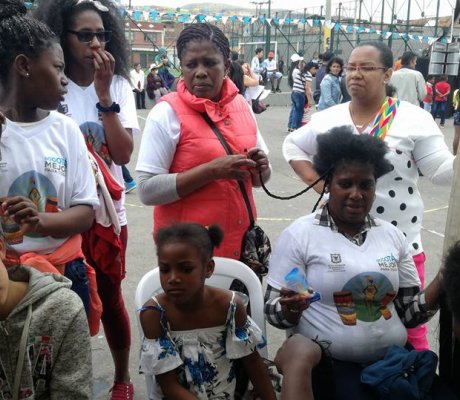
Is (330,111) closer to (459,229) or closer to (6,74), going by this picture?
(459,229)

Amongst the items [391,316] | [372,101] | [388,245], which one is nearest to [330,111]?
[372,101]

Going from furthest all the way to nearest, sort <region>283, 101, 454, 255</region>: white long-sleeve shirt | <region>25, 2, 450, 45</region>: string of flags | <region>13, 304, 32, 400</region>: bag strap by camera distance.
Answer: <region>25, 2, 450, 45</region>: string of flags, <region>283, 101, 454, 255</region>: white long-sleeve shirt, <region>13, 304, 32, 400</region>: bag strap

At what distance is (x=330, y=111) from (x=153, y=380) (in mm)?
1676

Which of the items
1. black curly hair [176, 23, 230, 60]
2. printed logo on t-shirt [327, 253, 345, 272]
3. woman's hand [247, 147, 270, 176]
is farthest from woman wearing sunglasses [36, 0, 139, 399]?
printed logo on t-shirt [327, 253, 345, 272]

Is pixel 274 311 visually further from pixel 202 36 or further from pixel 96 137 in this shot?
pixel 202 36

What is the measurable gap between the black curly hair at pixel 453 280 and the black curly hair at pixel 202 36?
1.35 metres

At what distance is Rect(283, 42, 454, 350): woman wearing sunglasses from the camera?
2.87m

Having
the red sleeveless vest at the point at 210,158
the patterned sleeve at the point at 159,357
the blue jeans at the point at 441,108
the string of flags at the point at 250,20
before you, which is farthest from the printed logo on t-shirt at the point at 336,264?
the string of flags at the point at 250,20

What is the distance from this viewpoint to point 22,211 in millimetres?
1871

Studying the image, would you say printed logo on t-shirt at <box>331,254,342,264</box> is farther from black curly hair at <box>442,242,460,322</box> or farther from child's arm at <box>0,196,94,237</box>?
child's arm at <box>0,196,94,237</box>

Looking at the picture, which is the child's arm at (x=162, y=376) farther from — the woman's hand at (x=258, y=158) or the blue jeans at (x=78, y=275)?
the woman's hand at (x=258, y=158)

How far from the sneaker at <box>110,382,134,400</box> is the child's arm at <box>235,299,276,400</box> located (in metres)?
1.02

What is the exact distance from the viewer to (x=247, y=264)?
279 cm

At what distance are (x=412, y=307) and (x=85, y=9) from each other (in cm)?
200
